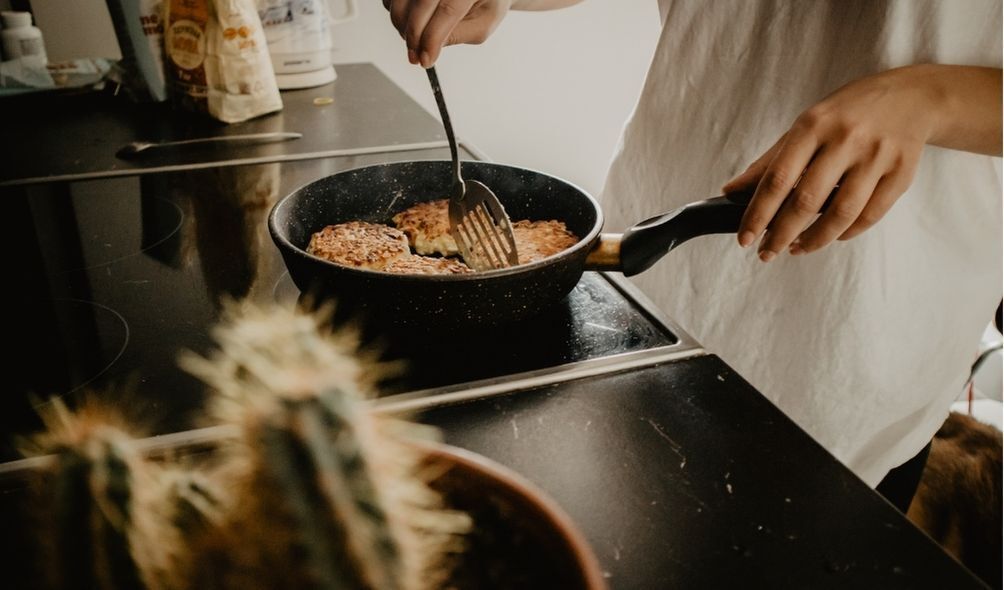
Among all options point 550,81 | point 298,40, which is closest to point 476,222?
point 298,40

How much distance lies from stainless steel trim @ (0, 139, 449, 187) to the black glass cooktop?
0.04 meters

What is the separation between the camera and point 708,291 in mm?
1272

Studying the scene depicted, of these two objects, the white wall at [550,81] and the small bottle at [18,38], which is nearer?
the small bottle at [18,38]

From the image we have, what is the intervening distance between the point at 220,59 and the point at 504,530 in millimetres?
1460

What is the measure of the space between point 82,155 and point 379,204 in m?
0.74

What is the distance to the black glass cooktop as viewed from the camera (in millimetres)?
709

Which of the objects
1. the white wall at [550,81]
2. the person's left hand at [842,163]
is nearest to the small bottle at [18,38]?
the white wall at [550,81]

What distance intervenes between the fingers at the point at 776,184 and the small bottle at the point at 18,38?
1.92 meters

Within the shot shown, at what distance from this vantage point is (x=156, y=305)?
2.79ft

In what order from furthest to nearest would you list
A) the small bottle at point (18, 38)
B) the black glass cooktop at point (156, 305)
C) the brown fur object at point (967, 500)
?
the small bottle at point (18, 38), the brown fur object at point (967, 500), the black glass cooktop at point (156, 305)

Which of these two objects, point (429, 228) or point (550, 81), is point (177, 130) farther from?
point (550, 81)

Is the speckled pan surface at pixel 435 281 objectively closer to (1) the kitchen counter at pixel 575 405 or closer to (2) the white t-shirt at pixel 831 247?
(1) the kitchen counter at pixel 575 405

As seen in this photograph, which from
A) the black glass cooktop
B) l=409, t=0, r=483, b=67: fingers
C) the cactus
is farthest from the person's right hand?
the cactus

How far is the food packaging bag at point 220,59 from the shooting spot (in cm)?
146
